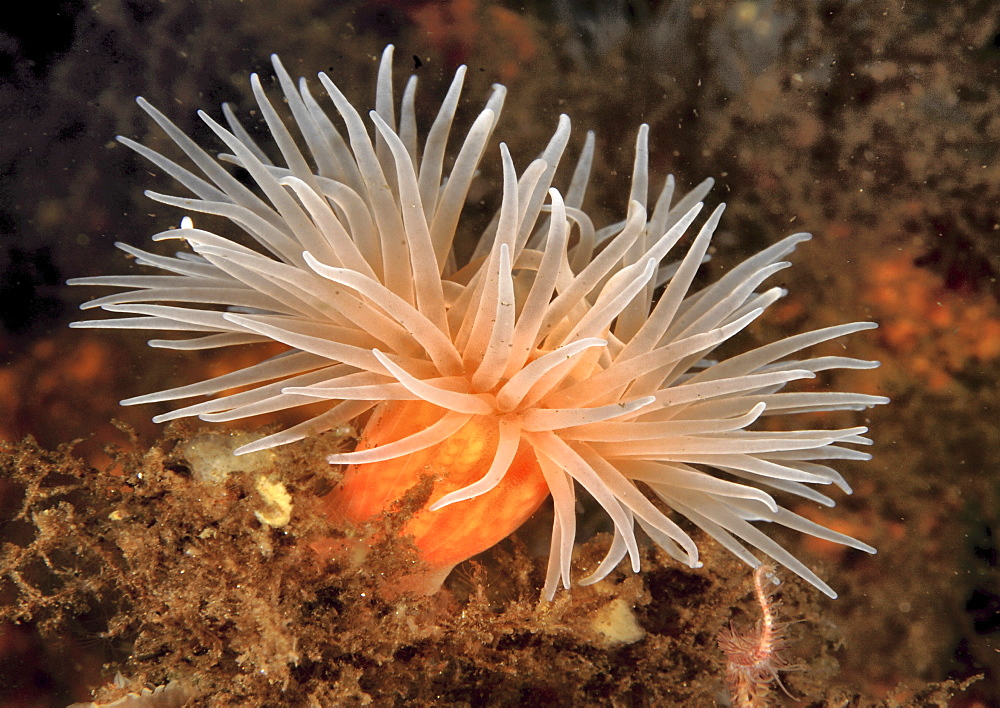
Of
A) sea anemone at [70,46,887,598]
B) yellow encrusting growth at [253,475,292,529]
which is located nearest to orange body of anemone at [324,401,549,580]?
sea anemone at [70,46,887,598]

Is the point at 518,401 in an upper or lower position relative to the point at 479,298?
lower

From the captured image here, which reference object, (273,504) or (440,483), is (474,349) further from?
(273,504)

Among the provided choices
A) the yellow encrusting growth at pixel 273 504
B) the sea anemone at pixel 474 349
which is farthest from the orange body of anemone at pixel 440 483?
the yellow encrusting growth at pixel 273 504

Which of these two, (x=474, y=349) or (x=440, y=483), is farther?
(x=440, y=483)

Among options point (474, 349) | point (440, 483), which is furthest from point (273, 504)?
point (474, 349)

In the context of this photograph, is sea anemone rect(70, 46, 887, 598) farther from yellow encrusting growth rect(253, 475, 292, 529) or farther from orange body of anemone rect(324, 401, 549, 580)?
yellow encrusting growth rect(253, 475, 292, 529)

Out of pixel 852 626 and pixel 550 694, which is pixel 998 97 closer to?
pixel 852 626

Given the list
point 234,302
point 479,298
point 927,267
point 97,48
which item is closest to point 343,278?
point 479,298
